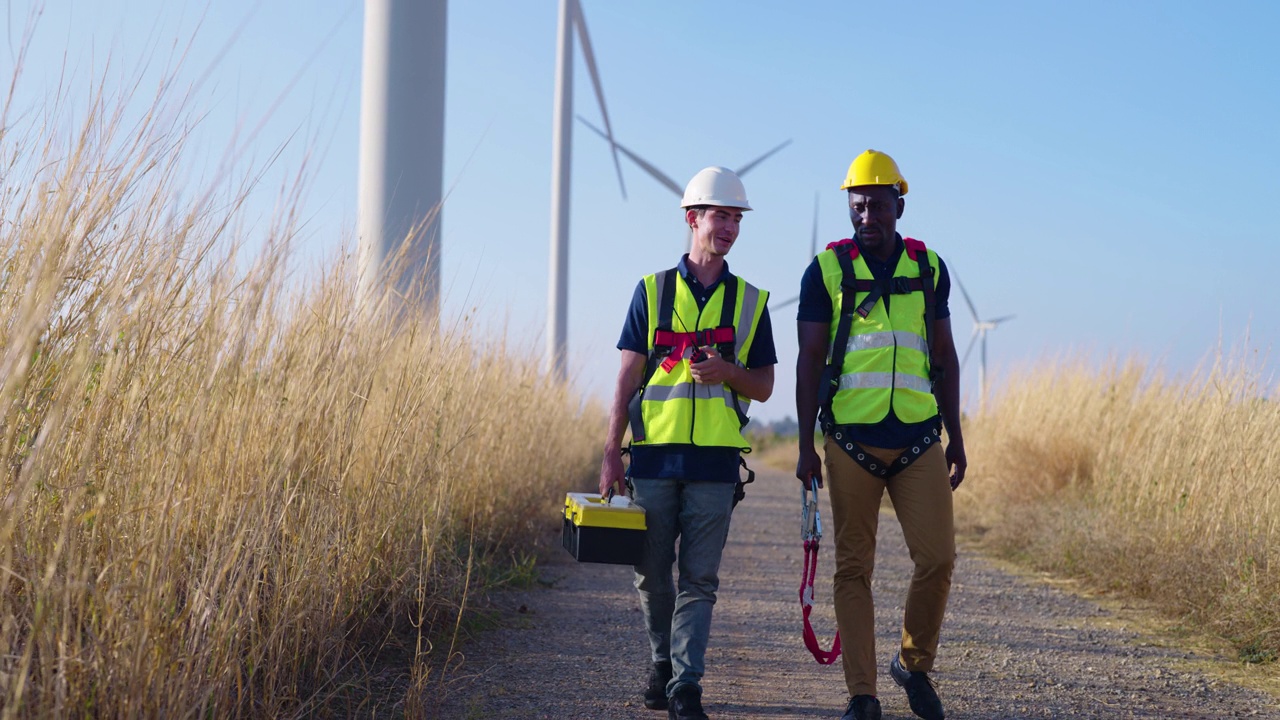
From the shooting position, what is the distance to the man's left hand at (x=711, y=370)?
4.00 metres

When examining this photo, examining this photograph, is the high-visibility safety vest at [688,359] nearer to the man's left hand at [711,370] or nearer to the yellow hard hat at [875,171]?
the man's left hand at [711,370]

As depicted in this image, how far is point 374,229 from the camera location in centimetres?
970

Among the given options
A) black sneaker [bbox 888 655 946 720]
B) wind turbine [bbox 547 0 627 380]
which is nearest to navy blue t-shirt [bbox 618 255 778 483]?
black sneaker [bbox 888 655 946 720]

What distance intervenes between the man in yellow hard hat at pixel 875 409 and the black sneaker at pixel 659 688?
730 mm

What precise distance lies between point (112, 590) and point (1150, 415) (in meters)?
9.66

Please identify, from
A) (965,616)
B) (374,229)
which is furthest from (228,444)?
(374,229)

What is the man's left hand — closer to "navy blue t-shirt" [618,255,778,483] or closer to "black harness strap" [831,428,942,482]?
"navy blue t-shirt" [618,255,778,483]

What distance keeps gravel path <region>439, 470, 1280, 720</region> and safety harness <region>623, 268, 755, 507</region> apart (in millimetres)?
1136

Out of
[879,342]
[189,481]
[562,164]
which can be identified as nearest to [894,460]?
[879,342]

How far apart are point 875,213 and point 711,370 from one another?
0.95 m

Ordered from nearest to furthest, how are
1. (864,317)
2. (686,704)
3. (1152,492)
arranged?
(686,704) → (864,317) → (1152,492)

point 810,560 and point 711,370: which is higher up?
point 711,370

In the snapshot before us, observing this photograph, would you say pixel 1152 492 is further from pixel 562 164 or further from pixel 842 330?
pixel 562 164

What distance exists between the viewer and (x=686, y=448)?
13.3 ft
